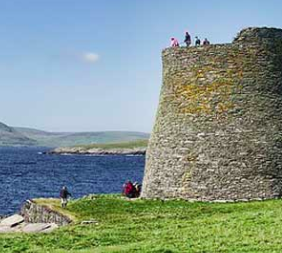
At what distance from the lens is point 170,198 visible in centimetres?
3369

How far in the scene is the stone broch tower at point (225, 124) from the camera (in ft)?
108

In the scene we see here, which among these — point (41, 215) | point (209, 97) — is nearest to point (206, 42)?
point (209, 97)

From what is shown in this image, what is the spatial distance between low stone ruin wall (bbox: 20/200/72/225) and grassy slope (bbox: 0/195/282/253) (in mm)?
618

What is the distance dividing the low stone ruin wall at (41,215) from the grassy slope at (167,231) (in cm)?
62

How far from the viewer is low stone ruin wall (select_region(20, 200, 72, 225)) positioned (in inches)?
1194

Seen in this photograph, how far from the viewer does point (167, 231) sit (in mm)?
23844

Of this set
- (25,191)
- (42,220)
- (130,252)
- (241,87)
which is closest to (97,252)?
(130,252)

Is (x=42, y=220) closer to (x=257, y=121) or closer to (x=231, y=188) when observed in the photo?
(x=231, y=188)

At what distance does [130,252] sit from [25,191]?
58250mm

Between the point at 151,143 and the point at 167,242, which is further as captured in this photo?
the point at 151,143

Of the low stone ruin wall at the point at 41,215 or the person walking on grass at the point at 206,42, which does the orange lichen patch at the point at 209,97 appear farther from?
the low stone ruin wall at the point at 41,215

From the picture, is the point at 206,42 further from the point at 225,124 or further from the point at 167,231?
the point at 167,231

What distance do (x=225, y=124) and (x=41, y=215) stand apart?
9.49m

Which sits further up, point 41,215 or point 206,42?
point 206,42
